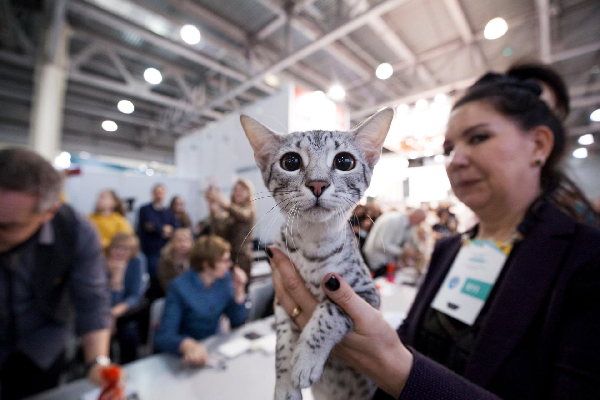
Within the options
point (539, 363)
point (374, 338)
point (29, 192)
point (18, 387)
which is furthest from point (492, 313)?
point (18, 387)

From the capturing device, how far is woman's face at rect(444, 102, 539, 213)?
103cm

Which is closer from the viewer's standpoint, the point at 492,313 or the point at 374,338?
the point at 374,338

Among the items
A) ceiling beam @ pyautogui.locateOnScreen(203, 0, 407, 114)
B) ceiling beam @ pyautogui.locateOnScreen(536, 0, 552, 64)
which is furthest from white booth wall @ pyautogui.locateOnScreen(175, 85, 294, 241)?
ceiling beam @ pyautogui.locateOnScreen(536, 0, 552, 64)

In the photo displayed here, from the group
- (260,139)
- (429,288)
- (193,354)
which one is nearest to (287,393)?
(260,139)

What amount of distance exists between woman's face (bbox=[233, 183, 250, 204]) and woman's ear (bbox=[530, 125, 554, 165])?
1.20 metres

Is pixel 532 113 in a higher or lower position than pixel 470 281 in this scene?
higher

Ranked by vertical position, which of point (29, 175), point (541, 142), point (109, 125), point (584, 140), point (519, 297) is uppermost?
point (584, 140)

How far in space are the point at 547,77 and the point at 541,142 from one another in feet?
1.29

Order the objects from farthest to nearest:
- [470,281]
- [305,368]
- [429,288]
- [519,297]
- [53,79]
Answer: [53,79], [429,288], [470,281], [519,297], [305,368]

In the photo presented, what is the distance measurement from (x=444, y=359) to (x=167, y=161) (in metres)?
1.99

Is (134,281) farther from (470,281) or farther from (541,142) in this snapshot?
(541,142)

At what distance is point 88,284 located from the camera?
5.56ft

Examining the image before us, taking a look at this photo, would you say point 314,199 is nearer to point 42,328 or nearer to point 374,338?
point 374,338

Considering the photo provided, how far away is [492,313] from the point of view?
0.90 metres
